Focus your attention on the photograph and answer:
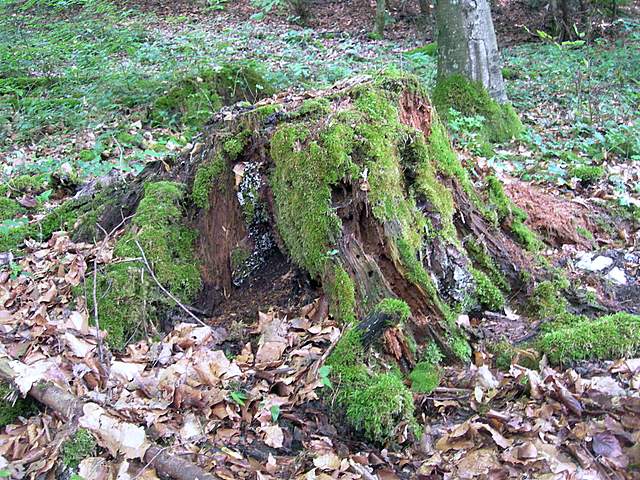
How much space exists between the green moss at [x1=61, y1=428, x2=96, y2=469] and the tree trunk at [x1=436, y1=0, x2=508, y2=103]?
6989 mm

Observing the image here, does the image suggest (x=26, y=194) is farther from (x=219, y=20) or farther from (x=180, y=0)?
(x=180, y=0)

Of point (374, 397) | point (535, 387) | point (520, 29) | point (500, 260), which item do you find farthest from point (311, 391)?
point (520, 29)

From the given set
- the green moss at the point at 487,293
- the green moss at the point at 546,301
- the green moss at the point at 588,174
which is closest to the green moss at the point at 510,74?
the green moss at the point at 588,174

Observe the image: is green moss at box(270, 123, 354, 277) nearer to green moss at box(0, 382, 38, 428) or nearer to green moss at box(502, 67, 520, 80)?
green moss at box(0, 382, 38, 428)

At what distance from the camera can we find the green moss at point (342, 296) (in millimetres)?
3549

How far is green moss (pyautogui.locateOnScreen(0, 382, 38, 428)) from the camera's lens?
3041 millimetres

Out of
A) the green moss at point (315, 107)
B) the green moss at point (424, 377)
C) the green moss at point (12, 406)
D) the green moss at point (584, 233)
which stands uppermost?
the green moss at point (315, 107)

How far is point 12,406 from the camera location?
3.05 m

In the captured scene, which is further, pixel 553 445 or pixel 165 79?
pixel 165 79

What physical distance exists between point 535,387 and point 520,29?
50.3ft

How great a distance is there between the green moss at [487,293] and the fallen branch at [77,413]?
221 cm

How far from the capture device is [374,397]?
2.87 meters

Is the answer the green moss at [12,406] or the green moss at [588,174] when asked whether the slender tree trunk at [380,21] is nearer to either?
the green moss at [588,174]

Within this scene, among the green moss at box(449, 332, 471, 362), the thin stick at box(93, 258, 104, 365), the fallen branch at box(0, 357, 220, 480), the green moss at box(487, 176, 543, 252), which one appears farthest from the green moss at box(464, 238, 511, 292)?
the thin stick at box(93, 258, 104, 365)
